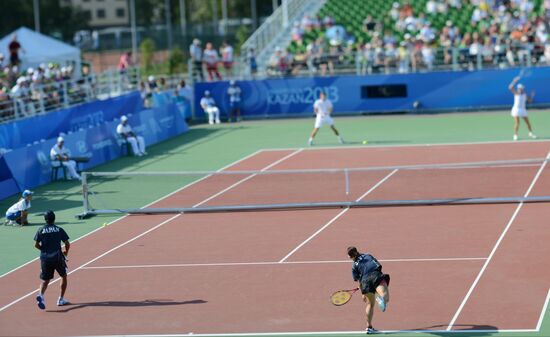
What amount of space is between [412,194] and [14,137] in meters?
14.0

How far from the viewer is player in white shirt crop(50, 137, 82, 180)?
3312 cm

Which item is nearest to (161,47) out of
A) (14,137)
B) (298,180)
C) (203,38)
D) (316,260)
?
(203,38)

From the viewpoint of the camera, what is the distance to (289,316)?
17.2 meters

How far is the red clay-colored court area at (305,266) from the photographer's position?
17062 mm

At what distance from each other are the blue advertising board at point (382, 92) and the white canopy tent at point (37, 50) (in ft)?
18.9

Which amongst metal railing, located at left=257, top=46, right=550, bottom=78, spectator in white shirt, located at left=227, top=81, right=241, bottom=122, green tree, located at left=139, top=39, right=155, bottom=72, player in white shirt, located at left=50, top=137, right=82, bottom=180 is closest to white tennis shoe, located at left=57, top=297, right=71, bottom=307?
player in white shirt, located at left=50, top=137, right=82, bottom=180

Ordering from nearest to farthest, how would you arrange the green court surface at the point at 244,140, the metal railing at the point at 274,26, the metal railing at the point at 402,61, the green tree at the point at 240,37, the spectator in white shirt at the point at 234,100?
the green court surface at the point at 244,140, the metal railing at the point at 402,61, the spectator in white shirt at the point at 234,100, the metal railing at the point at 274,26, the green tree at the point at 240,37

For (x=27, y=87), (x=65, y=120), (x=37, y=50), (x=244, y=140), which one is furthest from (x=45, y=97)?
(x=244, y=140)

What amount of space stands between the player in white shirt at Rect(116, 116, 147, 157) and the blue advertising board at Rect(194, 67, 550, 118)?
34.0 ft

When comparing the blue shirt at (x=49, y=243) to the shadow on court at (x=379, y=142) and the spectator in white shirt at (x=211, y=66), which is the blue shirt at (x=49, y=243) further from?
the spectator in white shirt at (x=211, y=66)

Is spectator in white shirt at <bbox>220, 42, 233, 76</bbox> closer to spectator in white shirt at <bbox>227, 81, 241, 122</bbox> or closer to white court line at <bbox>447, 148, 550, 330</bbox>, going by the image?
spectator in white shirt at <bbox>227, 81, 241, 122</bbox>

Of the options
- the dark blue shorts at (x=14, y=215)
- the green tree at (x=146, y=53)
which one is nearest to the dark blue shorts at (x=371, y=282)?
the dark blue shorts at (x=14, y=215)

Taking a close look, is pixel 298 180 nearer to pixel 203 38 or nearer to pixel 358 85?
pixel 358 85

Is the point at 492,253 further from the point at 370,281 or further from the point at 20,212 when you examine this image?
the point at 20,212
